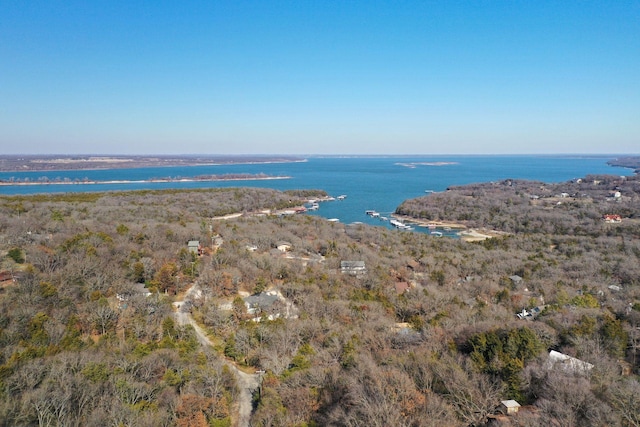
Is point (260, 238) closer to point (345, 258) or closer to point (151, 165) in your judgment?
point (345, 258)

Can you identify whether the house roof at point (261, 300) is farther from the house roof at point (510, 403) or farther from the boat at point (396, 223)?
the boat at point (396, 223)

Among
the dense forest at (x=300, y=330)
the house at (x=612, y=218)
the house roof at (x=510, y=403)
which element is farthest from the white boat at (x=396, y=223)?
the house roof at (x=510, y=403)

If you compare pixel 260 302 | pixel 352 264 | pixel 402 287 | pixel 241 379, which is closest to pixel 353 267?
pixel 352 264

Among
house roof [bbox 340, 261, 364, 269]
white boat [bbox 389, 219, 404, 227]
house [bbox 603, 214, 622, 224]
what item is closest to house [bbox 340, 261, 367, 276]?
house roof [bbox 340, 261, 364, 269]

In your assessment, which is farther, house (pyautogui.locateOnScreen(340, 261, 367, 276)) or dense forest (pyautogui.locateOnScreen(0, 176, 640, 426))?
house (pyautogui.locateOnScreen(340, 261, 367, 276))

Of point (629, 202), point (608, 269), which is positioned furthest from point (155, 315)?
point (629, 202)

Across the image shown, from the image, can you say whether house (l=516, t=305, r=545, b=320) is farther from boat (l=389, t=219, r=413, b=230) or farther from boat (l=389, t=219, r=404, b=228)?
boat (l=389, t=219, r=404, b=228)
